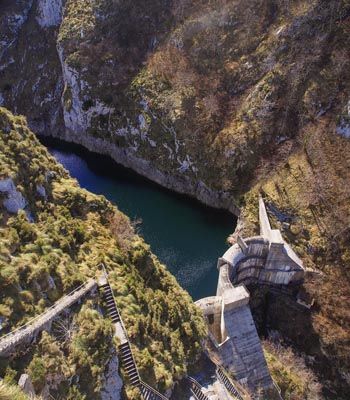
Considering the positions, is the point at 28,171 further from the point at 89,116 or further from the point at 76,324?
the point at 89,116

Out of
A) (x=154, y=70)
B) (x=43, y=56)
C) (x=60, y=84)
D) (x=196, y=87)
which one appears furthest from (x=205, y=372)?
(x=43, y=56)

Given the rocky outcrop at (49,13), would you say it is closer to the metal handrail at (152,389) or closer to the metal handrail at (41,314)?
the metal handrail at (41,314)

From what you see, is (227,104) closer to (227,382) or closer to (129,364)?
(227,382)

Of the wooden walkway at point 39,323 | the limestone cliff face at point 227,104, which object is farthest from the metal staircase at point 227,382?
the limestone cliff face at point 227,104

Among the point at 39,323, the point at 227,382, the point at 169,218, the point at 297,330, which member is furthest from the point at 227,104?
the point at 39,323

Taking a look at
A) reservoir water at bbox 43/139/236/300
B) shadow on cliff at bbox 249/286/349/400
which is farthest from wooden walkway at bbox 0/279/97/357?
shadow on cliff at bbox 249/286/349/400

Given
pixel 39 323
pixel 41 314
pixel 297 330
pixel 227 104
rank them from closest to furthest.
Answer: pixel 39 323, pixel 41 314, pixel 297 330, pixel 227 104
